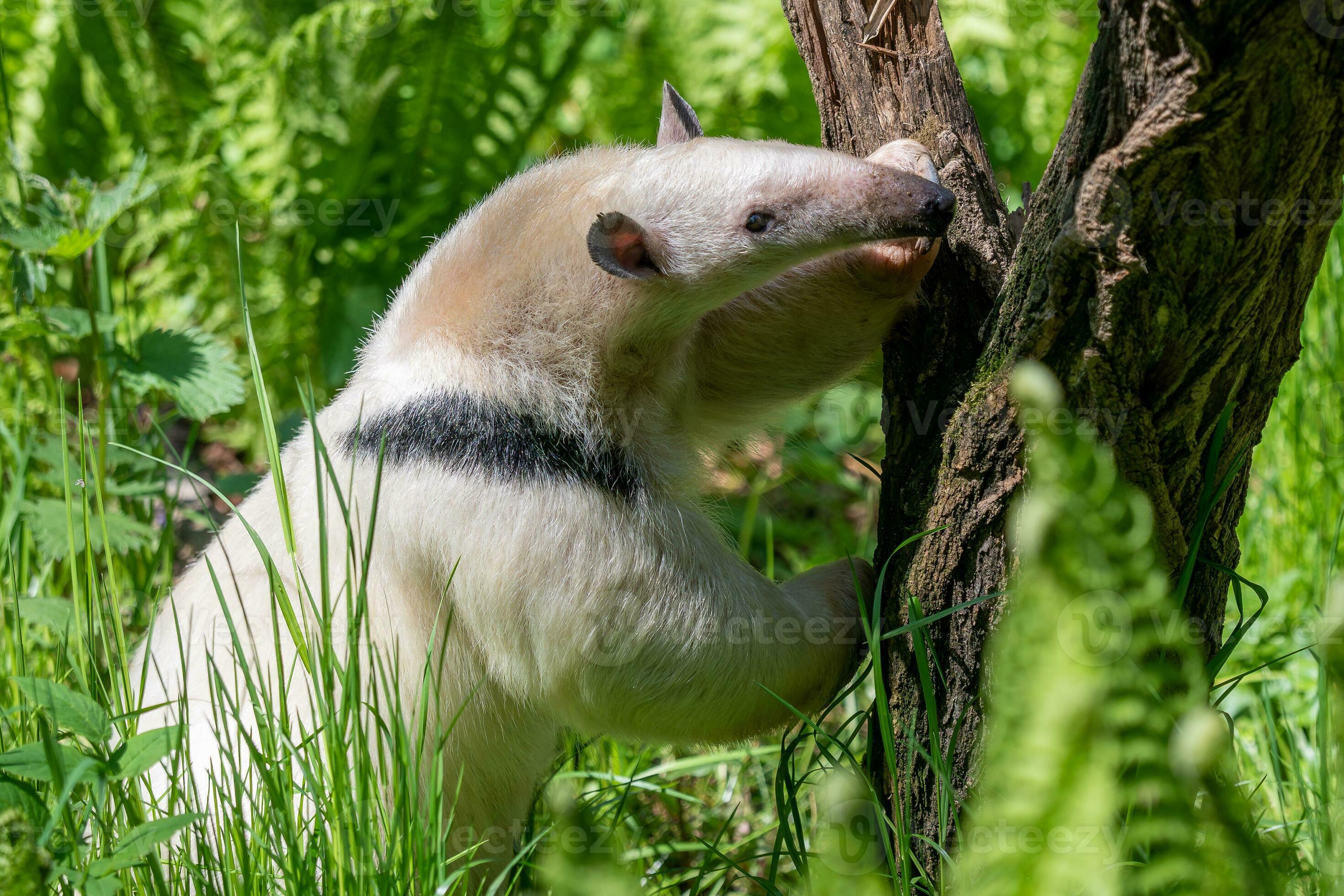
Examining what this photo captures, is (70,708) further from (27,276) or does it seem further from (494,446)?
(27,276)

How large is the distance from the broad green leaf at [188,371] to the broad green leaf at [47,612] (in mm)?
874

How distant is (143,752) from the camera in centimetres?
266

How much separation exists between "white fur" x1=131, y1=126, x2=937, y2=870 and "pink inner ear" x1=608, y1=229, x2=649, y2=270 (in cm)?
7

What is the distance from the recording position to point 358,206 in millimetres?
7445

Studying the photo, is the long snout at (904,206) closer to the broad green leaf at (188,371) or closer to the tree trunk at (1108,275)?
the tree trunk at (1108,275)

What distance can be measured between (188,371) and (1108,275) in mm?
3854

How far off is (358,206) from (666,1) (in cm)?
270

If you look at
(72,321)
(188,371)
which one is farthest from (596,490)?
(72,321)

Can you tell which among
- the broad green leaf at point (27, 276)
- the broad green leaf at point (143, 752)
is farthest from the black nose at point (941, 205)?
the broad green leaf at point (27, 276)

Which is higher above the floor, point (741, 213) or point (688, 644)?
point (741, 213)

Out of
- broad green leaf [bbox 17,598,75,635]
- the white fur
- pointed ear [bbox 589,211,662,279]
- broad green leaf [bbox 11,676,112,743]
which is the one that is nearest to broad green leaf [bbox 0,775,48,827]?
broad green leaf [bbox 11,676,112,743]

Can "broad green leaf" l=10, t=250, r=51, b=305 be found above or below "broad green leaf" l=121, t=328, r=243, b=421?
above

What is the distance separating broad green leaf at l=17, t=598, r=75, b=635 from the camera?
4.12 meters

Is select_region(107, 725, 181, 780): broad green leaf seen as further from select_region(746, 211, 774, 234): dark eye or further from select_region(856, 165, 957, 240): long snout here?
select_region(856, 165, 957, 240): long snout
